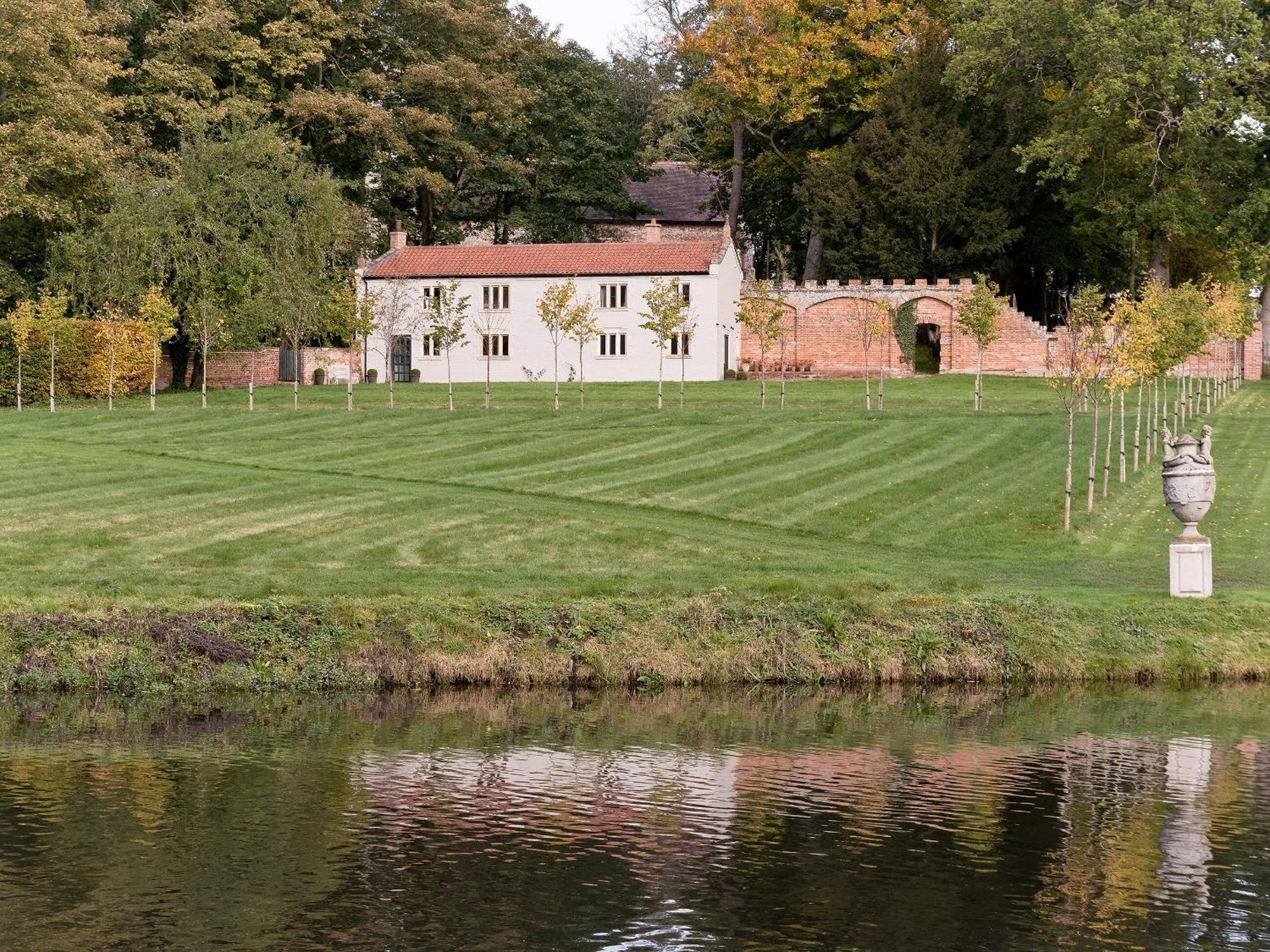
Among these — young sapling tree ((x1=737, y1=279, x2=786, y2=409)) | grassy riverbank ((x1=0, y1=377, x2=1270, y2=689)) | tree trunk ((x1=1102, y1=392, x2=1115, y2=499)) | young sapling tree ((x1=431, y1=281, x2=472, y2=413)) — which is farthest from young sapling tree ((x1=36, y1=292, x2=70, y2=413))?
tree trunk ((x1=1102, y1=392, x2=1115, y2=499))

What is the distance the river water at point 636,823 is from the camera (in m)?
12.6

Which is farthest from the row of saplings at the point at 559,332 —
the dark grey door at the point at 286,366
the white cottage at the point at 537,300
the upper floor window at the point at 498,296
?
the dark grey door at the point at 286,366

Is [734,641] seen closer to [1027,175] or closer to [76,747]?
[76,747]

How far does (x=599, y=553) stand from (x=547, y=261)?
142ft

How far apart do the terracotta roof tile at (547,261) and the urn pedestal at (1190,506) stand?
4461cm

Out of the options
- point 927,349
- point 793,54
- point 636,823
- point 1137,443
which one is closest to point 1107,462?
point 1137,443

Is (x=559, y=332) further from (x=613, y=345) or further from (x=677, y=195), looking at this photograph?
(x=677, y=195)

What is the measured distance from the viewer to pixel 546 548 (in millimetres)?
29672

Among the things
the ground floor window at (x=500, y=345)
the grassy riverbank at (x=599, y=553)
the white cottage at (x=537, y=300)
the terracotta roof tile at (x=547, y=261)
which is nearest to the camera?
the grassy riverbank at (x=599, y=553)

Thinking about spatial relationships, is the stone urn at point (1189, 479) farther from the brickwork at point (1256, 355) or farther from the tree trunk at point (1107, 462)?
the brickwork at point (1256, 355)

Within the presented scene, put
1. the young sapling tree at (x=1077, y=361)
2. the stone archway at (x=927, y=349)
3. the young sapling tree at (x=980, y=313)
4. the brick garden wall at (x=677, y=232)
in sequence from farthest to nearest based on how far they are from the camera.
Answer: the brick garden wall at (x=677, y=232) < the stone archway at (x=927, y=349) < the young sapling tree at (x=980, y=313) < the young sapling tree at (x=1077, y=361)

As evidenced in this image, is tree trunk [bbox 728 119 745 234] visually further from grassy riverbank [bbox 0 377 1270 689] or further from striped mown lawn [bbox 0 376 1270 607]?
grassy riverbank [bbox 0 377 1270 689]

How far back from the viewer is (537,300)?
7000 cm

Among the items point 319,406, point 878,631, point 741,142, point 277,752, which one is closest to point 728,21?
point 741,142
